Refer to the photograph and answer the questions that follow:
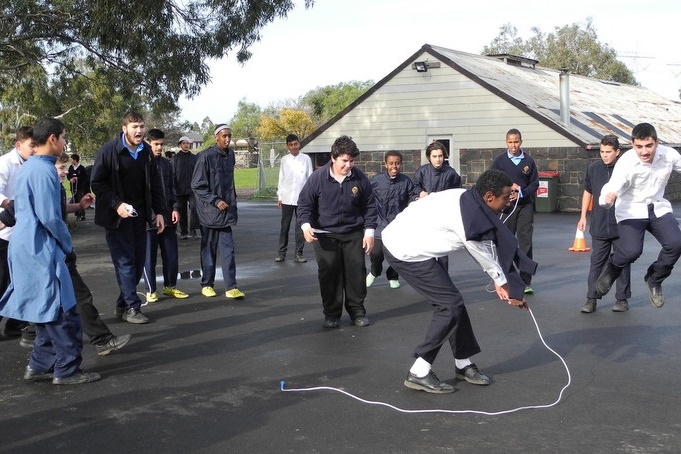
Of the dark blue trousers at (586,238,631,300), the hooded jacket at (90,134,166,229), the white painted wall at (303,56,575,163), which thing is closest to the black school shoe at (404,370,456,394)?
the dark blue trousers at (586,238,631,300)

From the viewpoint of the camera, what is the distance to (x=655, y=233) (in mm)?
8016

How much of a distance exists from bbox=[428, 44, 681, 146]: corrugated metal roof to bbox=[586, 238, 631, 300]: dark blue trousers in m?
14.5

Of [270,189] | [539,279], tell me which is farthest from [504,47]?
[539,279]

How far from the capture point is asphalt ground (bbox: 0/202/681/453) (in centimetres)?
477

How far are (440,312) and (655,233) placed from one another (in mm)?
3384

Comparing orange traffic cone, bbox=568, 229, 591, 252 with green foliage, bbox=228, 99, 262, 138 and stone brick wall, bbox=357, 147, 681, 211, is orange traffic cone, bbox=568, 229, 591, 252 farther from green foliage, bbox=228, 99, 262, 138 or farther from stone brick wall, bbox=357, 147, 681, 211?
green foliage, bbox=228, 99, 262, 138

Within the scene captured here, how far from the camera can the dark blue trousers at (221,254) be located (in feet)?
30.8

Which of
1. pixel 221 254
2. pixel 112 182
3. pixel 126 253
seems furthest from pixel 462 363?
pixel 221 254

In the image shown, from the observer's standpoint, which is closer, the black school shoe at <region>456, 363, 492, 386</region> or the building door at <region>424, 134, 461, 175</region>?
the black school shoe at <region>456, 363, 492, 386</region>

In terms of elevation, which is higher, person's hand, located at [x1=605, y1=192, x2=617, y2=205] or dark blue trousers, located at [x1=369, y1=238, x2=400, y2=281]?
person's hand, located at [x1=605, y1=192, x2=617, y2=205]

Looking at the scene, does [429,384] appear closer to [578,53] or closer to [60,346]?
[60,346]

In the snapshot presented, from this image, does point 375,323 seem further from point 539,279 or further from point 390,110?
point 390,110

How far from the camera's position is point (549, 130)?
23219 mm

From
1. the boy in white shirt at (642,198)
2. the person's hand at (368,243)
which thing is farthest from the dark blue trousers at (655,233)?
the person's hand at (368,243)
